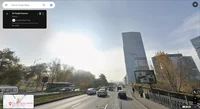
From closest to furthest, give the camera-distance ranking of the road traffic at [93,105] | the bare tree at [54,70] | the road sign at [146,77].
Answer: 1. the road traffic at [93,105]
2. the road sign at [146,77]
3. the bare tree at [54,70]

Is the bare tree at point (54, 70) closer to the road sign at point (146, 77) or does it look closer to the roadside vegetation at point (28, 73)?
the roadside vegetation at point (28, 73)

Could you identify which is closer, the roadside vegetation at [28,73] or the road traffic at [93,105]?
the road traffic at [93,105]

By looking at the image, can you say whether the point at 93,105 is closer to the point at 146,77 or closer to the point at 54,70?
the point at 146,77

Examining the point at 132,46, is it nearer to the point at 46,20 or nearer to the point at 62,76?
the point at 62,76

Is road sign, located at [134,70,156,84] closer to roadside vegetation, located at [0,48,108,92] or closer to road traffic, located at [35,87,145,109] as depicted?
road traffic, located at [35,87,145,109]

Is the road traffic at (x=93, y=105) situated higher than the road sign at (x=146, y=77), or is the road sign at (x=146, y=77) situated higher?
the road sign at (x=146, y=77)

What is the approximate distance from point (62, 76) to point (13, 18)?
63306 millimetres

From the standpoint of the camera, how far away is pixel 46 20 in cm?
527

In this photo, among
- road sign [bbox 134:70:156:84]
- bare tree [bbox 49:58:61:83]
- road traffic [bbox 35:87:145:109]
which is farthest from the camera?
bare tree [bbox 49:58:61:83]

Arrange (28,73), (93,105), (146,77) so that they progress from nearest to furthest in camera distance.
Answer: (93,105) < (146,77) < (28,73)

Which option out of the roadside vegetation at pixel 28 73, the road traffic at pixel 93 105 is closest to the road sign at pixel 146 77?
the road traffic at pixel 93 105

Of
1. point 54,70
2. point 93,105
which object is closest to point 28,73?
point 54,70

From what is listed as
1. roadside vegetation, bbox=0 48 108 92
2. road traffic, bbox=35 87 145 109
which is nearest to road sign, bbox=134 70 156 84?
road traffic, bbox=35 87 145 109

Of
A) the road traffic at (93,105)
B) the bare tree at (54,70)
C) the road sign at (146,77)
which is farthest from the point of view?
the bare tree at (54,70)
